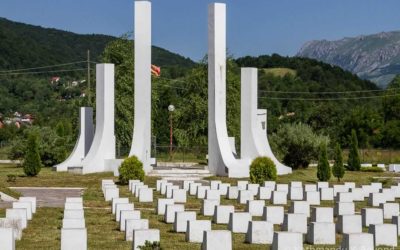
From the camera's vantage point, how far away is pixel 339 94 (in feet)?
339

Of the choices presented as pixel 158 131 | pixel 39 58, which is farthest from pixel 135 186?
pixel 39 58

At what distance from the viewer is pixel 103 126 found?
3856 cm

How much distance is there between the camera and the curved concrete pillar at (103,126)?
3819 cm

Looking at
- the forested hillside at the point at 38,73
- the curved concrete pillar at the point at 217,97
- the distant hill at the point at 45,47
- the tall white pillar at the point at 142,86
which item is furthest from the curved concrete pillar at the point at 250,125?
the distant hill at the point at 45,47

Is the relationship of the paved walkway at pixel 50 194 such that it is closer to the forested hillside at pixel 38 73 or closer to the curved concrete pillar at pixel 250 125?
the curved concrete pillar at pixel 250 125

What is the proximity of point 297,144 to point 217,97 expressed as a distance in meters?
7.86

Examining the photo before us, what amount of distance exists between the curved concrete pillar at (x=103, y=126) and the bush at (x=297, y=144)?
9379 millimetres

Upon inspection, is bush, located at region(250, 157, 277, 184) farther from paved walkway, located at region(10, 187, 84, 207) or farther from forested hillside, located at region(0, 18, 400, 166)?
forested hillside, located at region(0, 18, 400, 166)

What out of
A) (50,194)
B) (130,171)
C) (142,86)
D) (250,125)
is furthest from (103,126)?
(50,194)

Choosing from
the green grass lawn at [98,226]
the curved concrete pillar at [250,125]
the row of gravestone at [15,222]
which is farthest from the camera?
the curved concrete pillar at [250,125]

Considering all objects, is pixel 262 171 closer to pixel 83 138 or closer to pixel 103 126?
pixel 103 126

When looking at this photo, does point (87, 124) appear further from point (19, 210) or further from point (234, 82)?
point (19, 210)

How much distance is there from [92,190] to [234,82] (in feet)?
101

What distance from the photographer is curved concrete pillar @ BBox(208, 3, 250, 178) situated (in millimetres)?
36969
